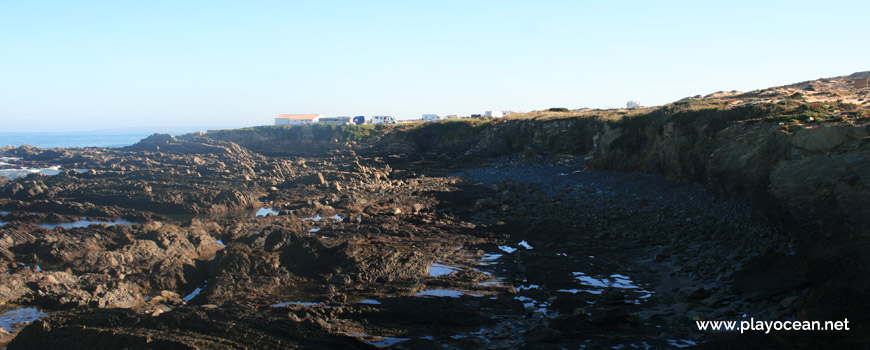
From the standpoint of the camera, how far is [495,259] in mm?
16266

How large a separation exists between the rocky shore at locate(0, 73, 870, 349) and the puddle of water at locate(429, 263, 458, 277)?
0.09 metres

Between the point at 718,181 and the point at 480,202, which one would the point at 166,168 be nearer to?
the point at 480,202

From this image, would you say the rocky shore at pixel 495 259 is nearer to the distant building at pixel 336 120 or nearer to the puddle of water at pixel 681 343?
the puddle of water at pixel 681 343

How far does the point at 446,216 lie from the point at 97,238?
13.6 metres

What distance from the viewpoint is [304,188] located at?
3338cm

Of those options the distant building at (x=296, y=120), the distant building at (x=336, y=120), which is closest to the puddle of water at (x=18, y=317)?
the distant building at (x=336, y=120)

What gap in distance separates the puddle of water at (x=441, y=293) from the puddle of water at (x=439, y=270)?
147 cm

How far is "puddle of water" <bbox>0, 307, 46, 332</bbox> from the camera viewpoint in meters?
11.5

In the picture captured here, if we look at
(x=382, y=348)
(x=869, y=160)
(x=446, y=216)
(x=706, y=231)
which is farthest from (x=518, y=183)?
(x=382, y=348)

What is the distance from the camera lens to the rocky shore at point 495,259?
9820 millimetres

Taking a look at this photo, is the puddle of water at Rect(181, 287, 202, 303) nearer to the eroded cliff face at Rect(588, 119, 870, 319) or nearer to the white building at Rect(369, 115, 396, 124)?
the eroded cliff face at Rect(588, 119, 870, 319)

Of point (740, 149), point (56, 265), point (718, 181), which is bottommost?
point (56, 265)

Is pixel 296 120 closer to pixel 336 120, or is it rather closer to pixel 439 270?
pixel 336 120

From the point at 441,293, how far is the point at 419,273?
1.73 m
